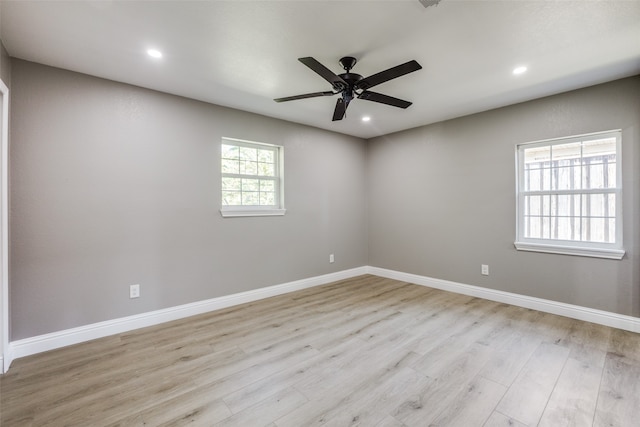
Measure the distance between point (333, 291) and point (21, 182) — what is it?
141 inches

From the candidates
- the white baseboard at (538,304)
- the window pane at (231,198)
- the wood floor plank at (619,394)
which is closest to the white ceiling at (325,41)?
the window pane at (231,198)

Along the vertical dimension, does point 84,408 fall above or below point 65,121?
below

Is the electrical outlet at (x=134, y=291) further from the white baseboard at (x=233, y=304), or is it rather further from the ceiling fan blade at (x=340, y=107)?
the ceiling fan blade at (x=340, y=107)

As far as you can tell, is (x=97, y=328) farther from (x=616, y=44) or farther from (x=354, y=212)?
(x=616, y=44)

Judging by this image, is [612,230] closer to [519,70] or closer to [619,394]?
[619,394]

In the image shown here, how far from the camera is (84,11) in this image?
1835 mm

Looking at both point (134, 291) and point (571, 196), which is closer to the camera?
point (134, 291)

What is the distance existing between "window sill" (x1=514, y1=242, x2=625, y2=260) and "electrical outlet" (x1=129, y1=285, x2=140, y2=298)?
444 cm

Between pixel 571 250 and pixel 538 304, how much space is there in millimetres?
732

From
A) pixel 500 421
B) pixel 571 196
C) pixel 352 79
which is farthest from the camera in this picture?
pixel 571 196

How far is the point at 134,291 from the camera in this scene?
113 inches

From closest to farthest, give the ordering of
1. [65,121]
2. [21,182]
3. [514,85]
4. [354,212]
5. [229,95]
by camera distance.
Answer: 1. [21,182]
2. [65,121]
3. [514,85]
4. [229,95]
5. [354,212]

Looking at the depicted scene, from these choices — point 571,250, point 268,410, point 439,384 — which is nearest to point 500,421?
point 439,384

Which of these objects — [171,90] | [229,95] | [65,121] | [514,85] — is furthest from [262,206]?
[514,85]
